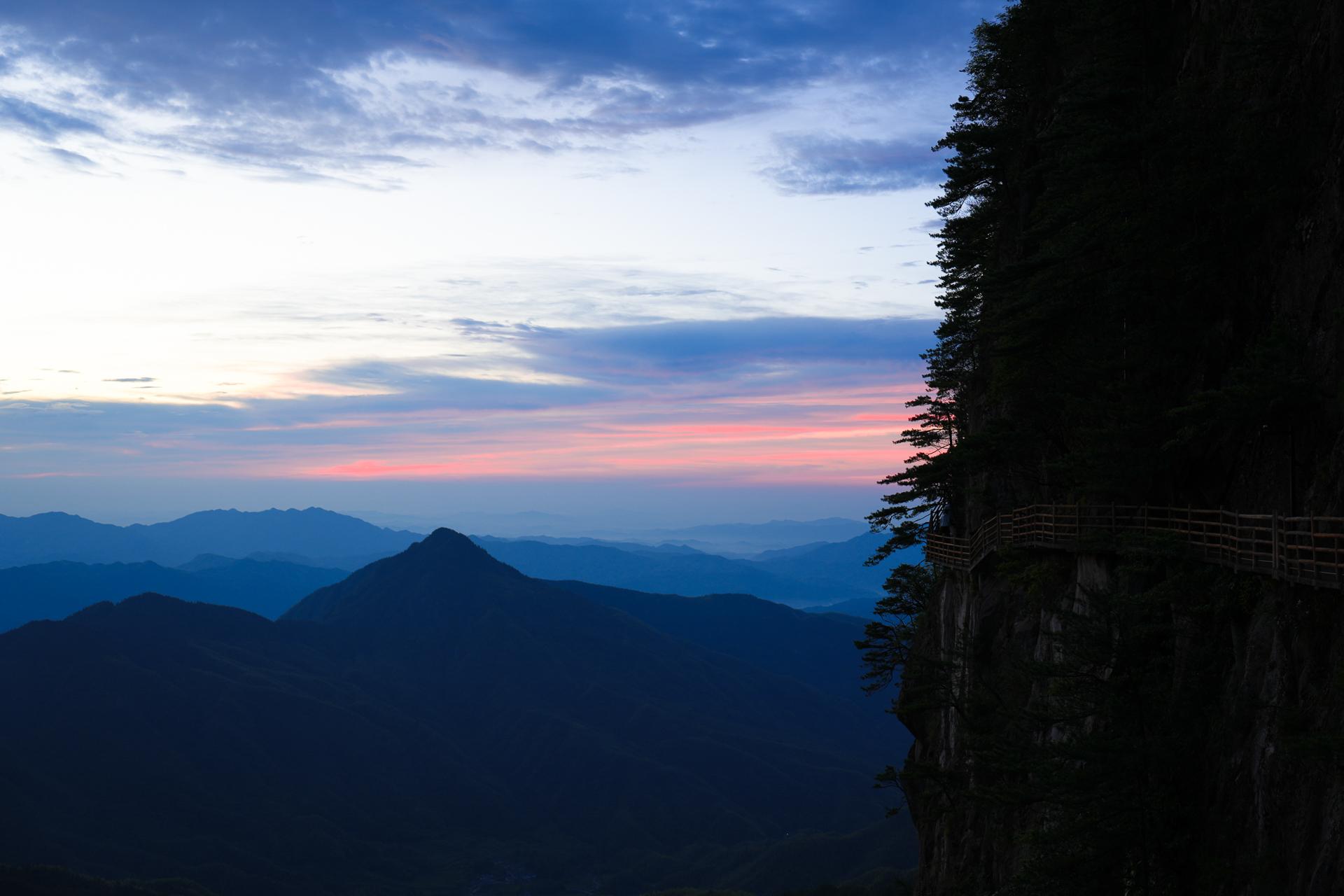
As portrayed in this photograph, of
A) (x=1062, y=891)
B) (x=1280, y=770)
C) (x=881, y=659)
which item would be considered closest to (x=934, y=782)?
(x=881, y=659)

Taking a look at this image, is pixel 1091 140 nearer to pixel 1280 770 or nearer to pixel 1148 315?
pixel 1148 315

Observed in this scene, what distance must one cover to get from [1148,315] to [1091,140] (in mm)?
6279

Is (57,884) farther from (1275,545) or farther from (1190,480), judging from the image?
(1275,545)

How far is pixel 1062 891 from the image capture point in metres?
26.2

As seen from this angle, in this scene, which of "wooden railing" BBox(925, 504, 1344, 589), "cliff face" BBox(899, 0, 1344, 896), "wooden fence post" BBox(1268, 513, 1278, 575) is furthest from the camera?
"cliff face" BBox(899, 0, 1344, 896)

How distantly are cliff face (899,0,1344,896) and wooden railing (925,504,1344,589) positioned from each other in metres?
0.61

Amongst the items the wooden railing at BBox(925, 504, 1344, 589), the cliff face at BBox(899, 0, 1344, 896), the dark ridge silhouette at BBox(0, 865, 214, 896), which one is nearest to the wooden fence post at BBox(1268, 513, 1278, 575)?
the wooden railing at BBox(925, 504, 1344, 589)

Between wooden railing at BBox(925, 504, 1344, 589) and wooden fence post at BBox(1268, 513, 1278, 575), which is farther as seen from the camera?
wooden fence post at BBox(1268, 513, 1278, 575)

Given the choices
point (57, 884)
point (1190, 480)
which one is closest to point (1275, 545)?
point (1190, 480)

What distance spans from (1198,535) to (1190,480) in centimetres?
562

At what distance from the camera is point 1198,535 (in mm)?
25922

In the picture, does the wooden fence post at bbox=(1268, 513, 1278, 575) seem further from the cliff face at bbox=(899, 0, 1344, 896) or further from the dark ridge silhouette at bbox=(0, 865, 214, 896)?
the dark ridge silhouette at bbox=(0, 865, 214, 896)

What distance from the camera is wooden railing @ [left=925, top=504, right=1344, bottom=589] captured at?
20.7 m

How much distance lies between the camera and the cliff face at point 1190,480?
22.1 meters
